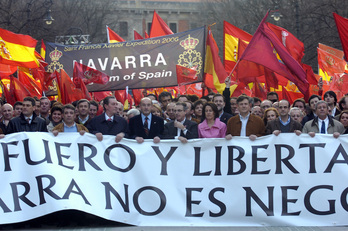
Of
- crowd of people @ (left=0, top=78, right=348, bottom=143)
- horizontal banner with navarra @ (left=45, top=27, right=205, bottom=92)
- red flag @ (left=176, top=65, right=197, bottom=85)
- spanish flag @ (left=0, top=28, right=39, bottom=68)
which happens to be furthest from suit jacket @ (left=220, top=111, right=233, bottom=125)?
spanish flag @ (left=0, top=28, right=39, bottom=68)

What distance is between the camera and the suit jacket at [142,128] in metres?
8.68

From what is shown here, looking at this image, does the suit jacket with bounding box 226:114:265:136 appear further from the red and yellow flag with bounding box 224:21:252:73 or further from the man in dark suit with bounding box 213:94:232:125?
the red and yellow flag with bounding box 224:21:252:73

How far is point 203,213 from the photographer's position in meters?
7.48

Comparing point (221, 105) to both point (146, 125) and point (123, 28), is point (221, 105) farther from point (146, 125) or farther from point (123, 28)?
point (123, 28)

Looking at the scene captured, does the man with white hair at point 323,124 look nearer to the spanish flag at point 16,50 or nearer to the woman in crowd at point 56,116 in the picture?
the woman in crowd at point 56,116

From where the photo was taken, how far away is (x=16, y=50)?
1330 centimetres

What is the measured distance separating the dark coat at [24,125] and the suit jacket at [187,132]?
157 centimetres

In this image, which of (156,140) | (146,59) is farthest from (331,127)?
(146,59)

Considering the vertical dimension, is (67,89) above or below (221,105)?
above

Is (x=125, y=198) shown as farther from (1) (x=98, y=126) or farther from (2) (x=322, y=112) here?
(2) (x=322, y=112)

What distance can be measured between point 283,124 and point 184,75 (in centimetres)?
428

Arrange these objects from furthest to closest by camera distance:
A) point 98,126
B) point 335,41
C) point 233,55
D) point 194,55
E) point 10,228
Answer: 1. point 335,41
2. point 233,55
3. point 194,55
4. point 98,126
5. point 10,228

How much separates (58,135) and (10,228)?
115 cm

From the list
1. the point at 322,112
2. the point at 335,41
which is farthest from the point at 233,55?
the point at 335,41
